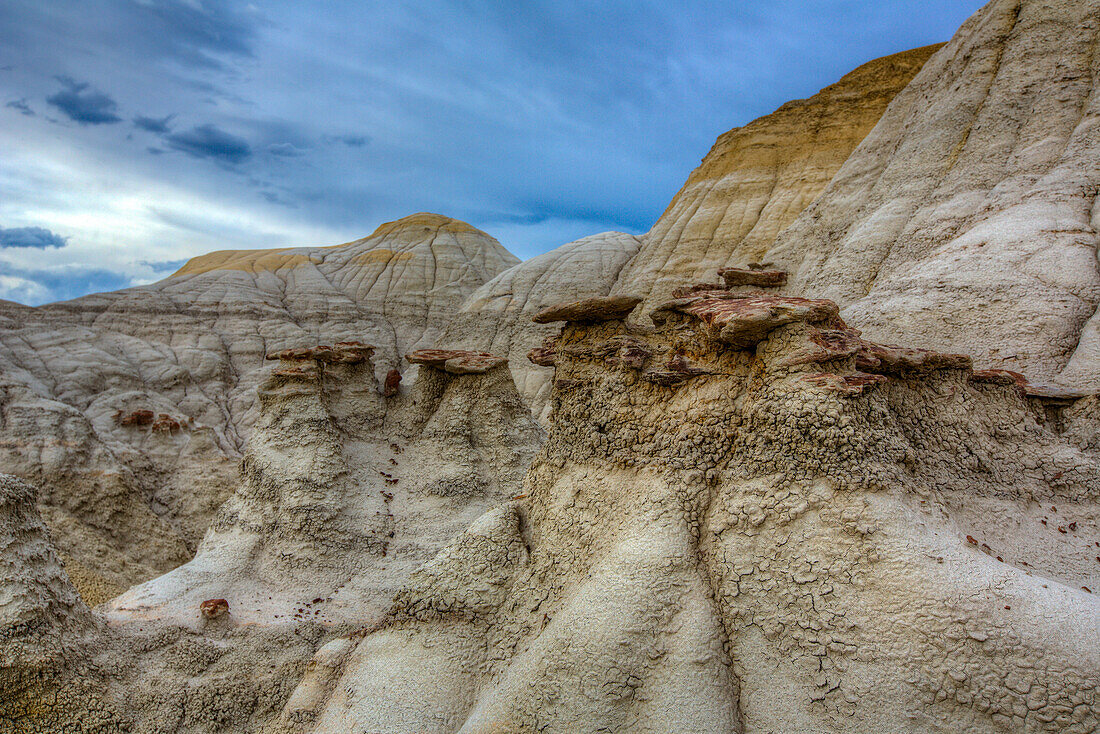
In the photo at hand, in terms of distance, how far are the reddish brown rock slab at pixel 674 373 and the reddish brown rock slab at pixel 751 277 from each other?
23.5 feet

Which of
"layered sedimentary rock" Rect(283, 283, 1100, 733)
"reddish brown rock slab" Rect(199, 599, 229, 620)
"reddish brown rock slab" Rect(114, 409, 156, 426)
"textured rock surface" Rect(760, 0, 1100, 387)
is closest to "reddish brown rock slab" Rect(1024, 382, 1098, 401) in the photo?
"layered sedimentary rock" Rect(283, 283, 1100, 733)

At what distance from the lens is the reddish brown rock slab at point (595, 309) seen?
23.2 feet

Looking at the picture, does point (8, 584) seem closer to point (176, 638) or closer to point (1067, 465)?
point (176, 638)

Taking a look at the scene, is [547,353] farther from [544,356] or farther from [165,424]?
[165,424]

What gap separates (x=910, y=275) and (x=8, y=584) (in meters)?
13.9

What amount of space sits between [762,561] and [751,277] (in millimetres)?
9683

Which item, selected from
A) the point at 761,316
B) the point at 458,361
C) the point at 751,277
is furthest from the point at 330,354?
the point at 751,277

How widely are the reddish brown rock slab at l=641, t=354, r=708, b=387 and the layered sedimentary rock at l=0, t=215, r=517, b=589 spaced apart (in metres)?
13.7

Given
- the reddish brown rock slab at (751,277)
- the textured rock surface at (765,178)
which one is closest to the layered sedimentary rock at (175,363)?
the textured rock surface at (765,178)

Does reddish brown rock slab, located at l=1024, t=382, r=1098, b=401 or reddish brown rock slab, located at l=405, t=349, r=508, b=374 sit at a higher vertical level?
reddish brown rock slab, located at l=405, t=349, r=508, b=374

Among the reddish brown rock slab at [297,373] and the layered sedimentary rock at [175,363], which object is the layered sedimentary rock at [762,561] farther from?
the layered sedimentary rock at [175,363]

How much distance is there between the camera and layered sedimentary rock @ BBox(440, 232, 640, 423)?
26938 mm

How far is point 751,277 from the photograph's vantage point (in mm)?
13516

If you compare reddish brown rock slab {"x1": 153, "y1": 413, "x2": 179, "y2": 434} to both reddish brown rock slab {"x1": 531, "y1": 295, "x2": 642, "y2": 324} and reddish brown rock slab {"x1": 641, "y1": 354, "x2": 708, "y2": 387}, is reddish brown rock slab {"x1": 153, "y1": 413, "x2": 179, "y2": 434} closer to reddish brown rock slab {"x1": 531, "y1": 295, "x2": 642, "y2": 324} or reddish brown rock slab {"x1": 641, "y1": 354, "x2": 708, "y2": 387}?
reddish brown rock slab {"x1": 531, "y1": 295, "x2": 642, "y2": 324}
